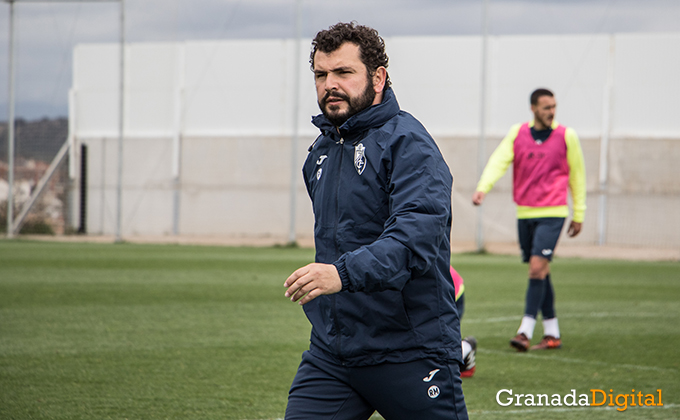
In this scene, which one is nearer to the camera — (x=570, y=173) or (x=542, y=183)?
(x=542, y=183)

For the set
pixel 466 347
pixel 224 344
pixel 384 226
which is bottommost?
pixel 224 344

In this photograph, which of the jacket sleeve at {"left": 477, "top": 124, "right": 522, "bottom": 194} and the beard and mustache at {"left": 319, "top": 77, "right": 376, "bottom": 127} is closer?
the beard and mustache at {"left": 319, "top": 77, "right": 376, "bottom": 127}

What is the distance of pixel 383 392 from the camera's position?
9.00ft

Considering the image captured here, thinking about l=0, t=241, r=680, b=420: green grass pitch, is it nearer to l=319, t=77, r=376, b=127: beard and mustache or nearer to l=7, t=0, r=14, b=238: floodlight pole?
l=319, t=77, r=376, b=127: beard and mustache

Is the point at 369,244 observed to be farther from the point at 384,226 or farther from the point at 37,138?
the point at 37,138

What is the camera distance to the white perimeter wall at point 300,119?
2470cm

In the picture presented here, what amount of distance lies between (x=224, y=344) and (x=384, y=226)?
4721 mm

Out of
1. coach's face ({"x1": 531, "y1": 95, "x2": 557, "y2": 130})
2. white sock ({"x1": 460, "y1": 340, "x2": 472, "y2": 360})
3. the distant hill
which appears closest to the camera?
white sock ({"x1": 460, "y1": 340, "x2": 472, "y2": 360})

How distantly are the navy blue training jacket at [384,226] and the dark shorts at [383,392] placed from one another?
0.04 m

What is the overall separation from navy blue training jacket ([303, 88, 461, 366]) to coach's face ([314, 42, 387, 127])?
0.05 metres

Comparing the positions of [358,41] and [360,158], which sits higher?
[358,41]

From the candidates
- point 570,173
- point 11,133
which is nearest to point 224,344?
point 570,173

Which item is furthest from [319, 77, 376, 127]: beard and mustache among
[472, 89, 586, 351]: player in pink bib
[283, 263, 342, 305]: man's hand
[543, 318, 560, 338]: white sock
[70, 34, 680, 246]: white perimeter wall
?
[70, 34, 680, 246]: white perimeter wall

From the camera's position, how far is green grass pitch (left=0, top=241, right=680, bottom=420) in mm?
5004
